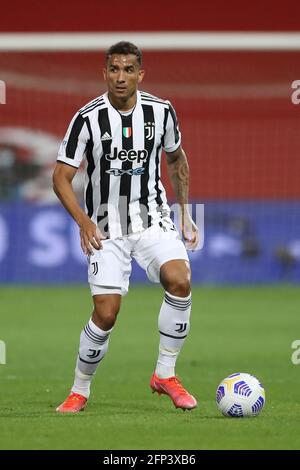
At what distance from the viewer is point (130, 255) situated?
308 inches

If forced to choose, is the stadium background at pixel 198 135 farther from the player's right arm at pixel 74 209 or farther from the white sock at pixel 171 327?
the white sock at pixel 171 327

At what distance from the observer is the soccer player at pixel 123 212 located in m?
7.52

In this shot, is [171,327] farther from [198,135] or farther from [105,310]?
[198,135]

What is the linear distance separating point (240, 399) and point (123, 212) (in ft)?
5.20

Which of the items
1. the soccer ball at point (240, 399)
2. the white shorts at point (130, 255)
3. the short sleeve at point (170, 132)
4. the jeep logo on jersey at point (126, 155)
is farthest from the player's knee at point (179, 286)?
the short sleeve at point (170, 132)

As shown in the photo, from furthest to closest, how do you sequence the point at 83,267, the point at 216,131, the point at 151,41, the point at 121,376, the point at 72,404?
the point at 216,131, the point at 83,267, the point at 151,41, the point at 121,376, the point at 72,404

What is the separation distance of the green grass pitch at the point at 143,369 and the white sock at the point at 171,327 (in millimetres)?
315

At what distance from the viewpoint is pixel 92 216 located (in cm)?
779

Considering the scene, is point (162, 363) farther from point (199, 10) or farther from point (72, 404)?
point (199, 10)

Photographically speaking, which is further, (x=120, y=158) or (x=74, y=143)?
(x=120, y=158)

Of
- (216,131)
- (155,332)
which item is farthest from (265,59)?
(155,332)

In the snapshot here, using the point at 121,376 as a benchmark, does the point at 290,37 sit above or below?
above

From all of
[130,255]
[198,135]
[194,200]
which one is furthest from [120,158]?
[198,135]
